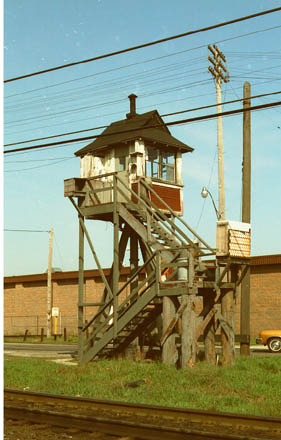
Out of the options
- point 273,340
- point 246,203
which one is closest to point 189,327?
point 246,203

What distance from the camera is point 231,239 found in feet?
56.0

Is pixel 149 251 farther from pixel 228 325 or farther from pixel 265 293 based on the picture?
pixel 265 293

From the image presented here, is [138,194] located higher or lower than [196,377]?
higher

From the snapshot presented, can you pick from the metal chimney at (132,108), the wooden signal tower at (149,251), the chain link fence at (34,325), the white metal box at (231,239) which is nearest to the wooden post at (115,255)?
the wooden signal tower at (149,251)

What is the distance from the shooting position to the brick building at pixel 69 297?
1361 inches

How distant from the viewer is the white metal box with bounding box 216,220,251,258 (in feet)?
55.7

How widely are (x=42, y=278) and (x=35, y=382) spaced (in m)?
33.5

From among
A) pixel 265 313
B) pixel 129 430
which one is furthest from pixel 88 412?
pixel 265 313

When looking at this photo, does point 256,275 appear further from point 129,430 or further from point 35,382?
point 129,430

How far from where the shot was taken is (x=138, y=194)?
21203 millimetres

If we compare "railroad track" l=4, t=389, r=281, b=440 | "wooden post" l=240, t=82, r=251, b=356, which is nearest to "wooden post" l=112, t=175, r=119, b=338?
"wooden post" l=240, t=82, r=251, b=356

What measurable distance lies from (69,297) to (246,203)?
94.0ft

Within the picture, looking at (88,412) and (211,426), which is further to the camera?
Answer: (88,412)

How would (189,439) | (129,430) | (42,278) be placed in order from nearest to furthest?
(189,439) → (129,430) → (42,278)
